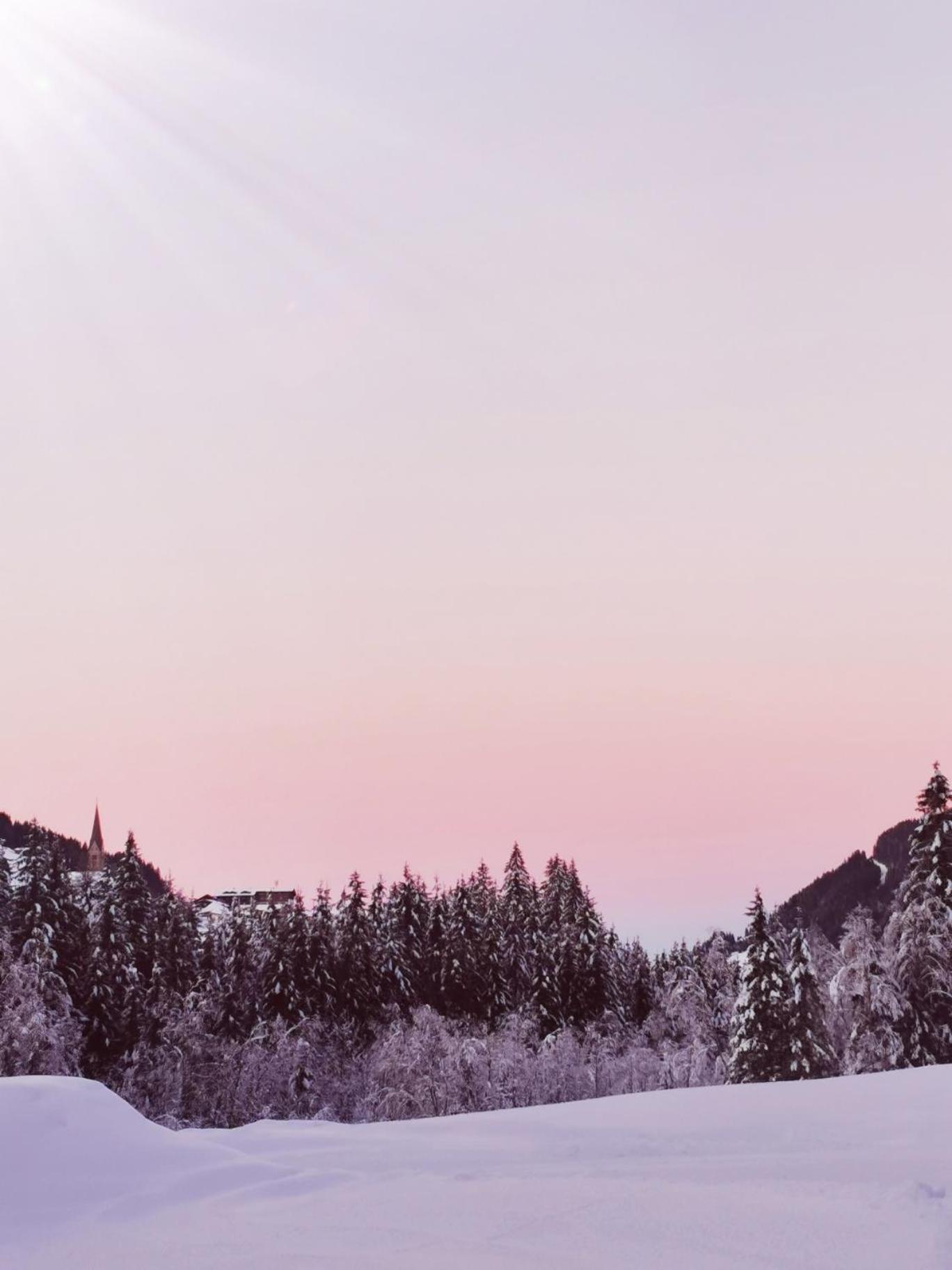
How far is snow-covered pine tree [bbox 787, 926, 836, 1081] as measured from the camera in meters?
40.5

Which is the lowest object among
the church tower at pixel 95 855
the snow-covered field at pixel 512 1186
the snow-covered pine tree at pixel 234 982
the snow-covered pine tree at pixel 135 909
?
the snow-covered pine tree at pixel 234 982

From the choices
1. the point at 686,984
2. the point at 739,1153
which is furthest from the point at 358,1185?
the point at 686,984

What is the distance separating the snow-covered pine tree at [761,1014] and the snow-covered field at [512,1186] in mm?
35006

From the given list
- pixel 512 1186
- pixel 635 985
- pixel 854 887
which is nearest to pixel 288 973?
pixel 635 985

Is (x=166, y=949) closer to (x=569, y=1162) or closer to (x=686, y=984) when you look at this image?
(x=686, y=984)

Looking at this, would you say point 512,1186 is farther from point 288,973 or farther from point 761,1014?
point 288,973

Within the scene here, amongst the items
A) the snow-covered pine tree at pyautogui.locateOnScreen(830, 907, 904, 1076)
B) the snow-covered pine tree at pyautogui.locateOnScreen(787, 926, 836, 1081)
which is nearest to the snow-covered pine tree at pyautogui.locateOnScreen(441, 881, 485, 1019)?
the snow-covered pine tree at pyautogui.locateOnScreen(787, 926, 836, 1081)

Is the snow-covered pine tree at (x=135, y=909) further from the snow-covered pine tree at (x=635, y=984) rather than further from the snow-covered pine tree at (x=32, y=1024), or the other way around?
the snow-covered pine tree at (x=635, y=984)

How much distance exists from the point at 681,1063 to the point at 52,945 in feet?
118

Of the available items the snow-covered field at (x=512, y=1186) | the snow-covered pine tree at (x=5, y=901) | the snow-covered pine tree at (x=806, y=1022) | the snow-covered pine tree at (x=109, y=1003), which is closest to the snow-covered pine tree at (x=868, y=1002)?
the snow-covered pine tree at (x=806, y=1022)

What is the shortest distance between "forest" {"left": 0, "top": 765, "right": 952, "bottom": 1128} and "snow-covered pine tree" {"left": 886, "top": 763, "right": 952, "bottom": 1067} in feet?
0.23

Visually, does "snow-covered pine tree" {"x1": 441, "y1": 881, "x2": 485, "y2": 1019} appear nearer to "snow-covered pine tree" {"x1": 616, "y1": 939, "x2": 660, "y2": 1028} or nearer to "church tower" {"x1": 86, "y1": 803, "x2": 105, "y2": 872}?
"snow-covered pine tree" {"x1": 616, "y1": 939, "x2": 660, "y2": 1028}

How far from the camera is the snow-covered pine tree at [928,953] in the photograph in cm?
3166

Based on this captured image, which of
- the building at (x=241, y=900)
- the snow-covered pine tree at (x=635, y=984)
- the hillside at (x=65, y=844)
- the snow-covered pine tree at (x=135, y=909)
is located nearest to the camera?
the snow-covered pine tree at (x=135, y=909)
